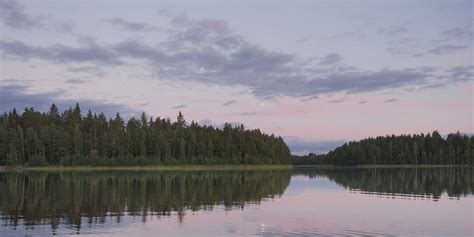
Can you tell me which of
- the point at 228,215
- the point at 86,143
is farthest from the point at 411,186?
the point at 86,143

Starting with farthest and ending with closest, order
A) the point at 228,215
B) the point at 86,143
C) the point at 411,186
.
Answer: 1. the point at 86,143
2. the point at 411,186
3. the point at 228,215

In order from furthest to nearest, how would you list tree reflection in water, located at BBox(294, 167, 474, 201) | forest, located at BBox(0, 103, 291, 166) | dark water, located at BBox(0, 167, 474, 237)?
forest, located at BBox(0, 103, 291, 166) → tree reflection in water, located at BBox(294, 167, 474, 201) → dark water, located at BBox(0, 167, 474, 237)

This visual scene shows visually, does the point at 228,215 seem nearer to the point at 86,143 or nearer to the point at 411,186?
the point at 411,186

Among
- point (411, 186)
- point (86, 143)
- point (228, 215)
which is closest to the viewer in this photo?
point (228, 215)

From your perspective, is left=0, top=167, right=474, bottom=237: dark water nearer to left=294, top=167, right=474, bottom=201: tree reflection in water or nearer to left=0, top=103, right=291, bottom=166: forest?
left=294, top=167, right=474, bottom=201: tree reflection in water

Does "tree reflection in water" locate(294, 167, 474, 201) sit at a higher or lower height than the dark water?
higher

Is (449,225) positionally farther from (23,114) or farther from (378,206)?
(23,114)

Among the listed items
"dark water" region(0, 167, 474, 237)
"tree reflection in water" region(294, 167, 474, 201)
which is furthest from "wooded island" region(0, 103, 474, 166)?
"dark water" region(0, 167, 474, 237)

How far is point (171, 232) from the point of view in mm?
33219

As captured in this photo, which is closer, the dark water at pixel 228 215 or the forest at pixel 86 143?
the dark water at pixel 228 215

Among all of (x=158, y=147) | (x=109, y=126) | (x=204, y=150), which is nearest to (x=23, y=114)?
(x=109, y=126)

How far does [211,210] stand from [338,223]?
11.5 m

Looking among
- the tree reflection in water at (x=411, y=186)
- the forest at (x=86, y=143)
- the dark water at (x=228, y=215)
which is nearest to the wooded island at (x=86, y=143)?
the forest at (x=86, y=143)

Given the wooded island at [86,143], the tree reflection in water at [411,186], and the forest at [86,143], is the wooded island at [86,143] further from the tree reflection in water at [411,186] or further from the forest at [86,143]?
the tree reflection in water at [411,186]
